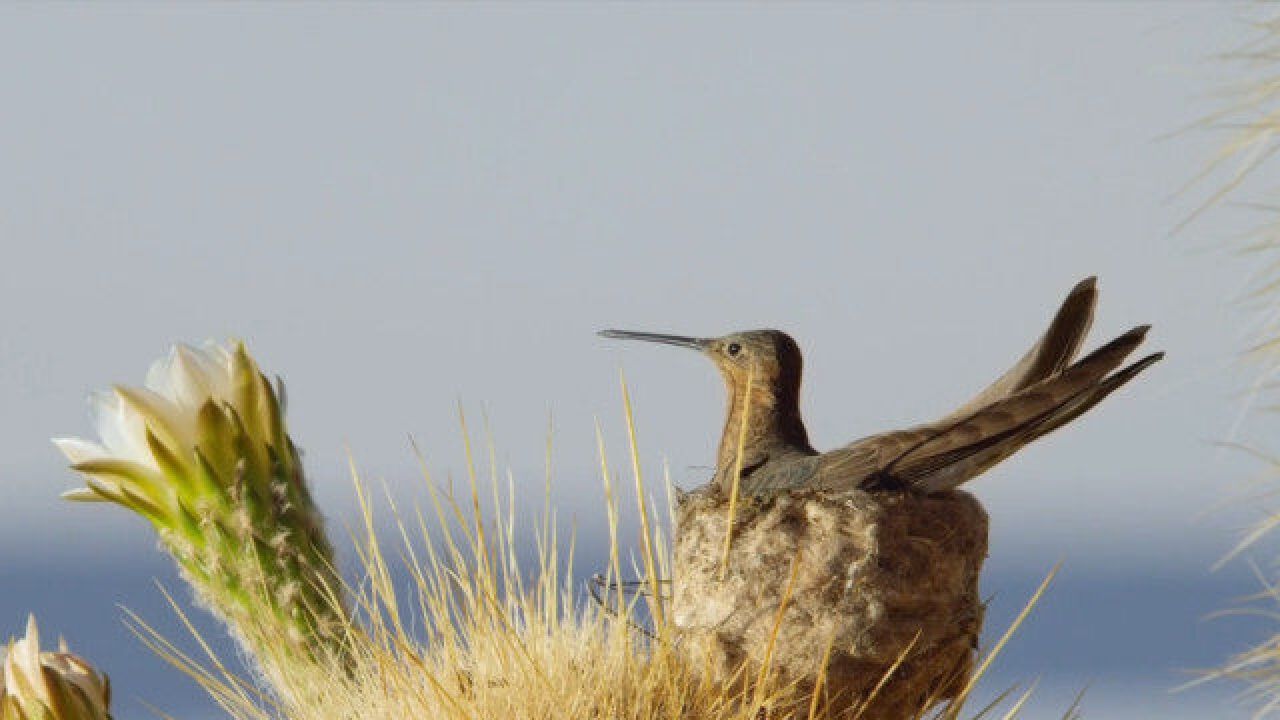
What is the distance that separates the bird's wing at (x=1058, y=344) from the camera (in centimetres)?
205

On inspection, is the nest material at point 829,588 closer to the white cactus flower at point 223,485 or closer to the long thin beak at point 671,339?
the long thin beak at point 671,339

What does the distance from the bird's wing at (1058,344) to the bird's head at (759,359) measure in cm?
24

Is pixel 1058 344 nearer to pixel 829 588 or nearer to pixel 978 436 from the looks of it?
pixel 978 436

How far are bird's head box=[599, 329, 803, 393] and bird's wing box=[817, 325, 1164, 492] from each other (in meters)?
0.16

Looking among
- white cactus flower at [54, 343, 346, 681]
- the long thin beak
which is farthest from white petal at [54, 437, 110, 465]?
the long thin beak

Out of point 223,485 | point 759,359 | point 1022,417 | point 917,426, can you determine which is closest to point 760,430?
point 759,359

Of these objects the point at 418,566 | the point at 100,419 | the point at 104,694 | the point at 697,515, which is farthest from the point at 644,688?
the point at 100,419

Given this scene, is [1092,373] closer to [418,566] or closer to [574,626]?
[574,626]

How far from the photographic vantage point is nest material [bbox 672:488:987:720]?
200 centimetres

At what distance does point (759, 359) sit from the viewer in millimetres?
2197

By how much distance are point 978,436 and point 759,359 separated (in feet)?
1.15

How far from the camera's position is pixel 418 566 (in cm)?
219

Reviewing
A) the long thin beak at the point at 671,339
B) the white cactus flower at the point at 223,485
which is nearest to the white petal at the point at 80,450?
the white cactus flower at the point at 223,485

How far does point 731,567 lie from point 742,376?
30 centimetres
